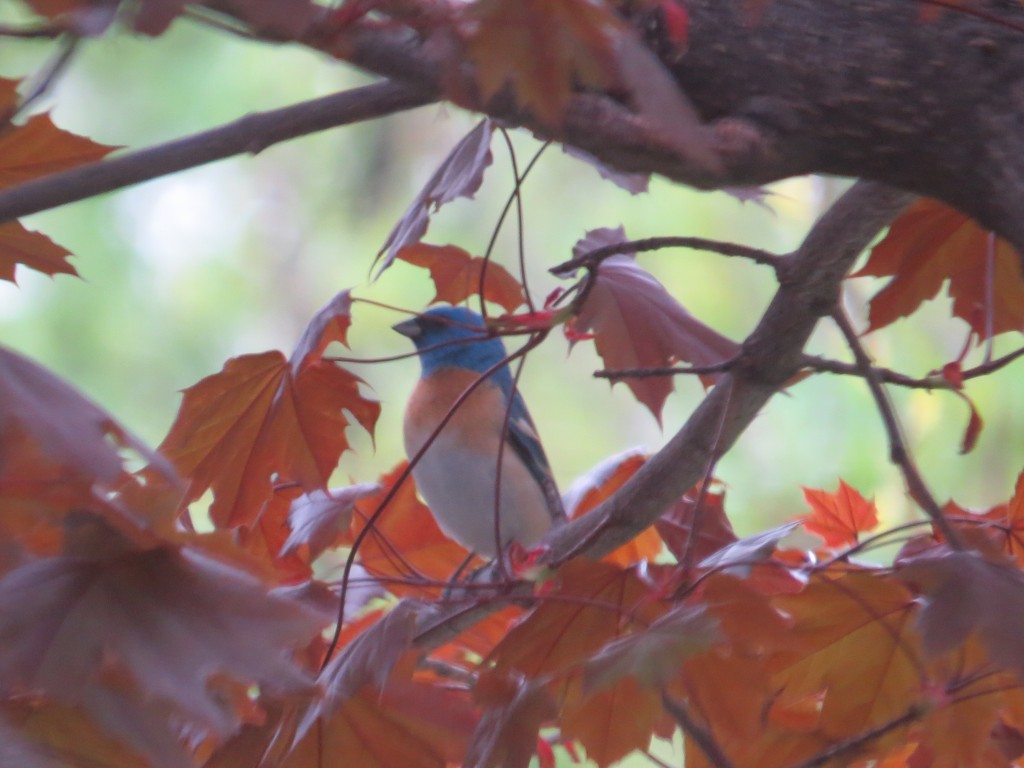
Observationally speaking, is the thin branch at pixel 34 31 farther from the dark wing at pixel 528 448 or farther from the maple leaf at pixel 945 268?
the dark wing at pixel 528 448

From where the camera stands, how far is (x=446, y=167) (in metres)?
0.89

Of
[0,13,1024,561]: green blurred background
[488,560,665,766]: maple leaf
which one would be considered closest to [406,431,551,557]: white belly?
[488,560,665,766]: maple leaf

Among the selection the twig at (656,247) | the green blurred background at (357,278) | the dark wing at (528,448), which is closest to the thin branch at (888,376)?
the twig at (656,247)

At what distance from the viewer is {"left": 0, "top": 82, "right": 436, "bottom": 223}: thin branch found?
52 centimetres

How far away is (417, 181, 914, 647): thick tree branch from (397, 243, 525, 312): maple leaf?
9.2 inches

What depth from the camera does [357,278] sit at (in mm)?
3271

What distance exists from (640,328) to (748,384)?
17cm

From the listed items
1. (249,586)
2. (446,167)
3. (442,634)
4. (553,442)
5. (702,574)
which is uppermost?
(446,167)

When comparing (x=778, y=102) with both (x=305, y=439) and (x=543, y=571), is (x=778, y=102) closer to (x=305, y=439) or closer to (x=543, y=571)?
(x=543, y=571)

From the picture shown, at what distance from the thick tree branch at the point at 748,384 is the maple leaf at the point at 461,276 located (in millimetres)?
233

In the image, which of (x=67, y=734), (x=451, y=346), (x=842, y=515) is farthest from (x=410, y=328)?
(x=67, y=734)

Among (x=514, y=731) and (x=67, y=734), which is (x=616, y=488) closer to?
(x=514, y=731)

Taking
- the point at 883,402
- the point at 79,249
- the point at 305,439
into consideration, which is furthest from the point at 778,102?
the point at 79,249

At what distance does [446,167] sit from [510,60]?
0.43m
